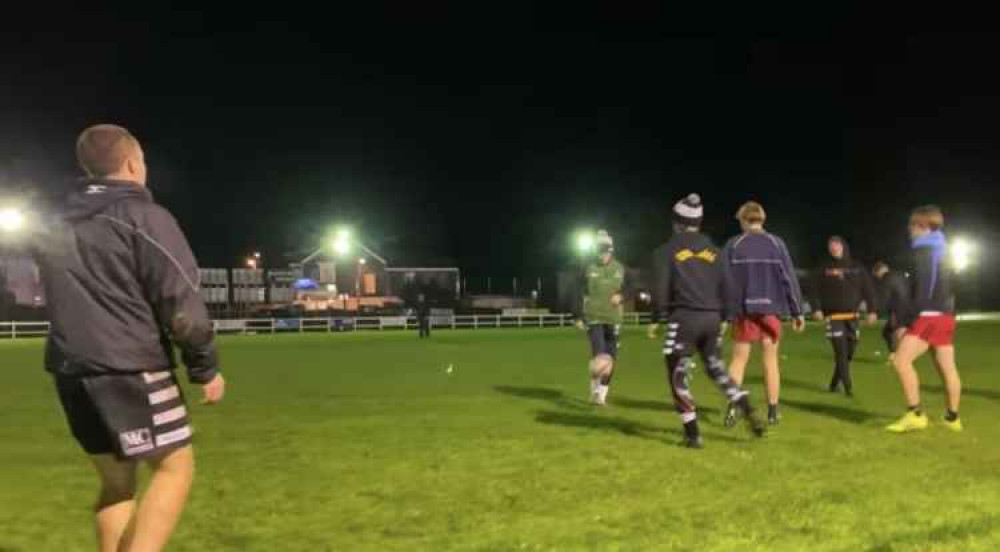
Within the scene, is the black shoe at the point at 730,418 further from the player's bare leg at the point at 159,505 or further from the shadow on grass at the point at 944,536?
the player's bare leg at the point at 159,505

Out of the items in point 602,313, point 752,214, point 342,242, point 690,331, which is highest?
point 342,242

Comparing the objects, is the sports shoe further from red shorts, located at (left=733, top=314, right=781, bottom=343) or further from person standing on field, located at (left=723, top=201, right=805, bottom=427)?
red shorts, located at (left=733, top=314, right=781, bottom=343)

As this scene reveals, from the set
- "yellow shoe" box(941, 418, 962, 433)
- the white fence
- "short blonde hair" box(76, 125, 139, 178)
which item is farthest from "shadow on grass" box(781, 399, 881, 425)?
the white fence

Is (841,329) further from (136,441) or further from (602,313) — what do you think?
(136,441)

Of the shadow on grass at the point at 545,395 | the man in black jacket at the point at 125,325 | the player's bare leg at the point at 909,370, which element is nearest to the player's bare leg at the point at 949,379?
the player's bare leg at the point at 909,370

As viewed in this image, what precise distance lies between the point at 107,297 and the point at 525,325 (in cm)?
4764

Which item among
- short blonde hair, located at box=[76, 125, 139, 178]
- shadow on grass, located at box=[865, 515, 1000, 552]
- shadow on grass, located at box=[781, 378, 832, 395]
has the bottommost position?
shadow on grass, located at box=[865, 515, 1000, 552]

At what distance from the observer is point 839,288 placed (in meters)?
13.2

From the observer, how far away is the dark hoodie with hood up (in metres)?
13.1

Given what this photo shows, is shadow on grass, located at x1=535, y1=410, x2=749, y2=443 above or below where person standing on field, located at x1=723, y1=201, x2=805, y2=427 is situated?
below

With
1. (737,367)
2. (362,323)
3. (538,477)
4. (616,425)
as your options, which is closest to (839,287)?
(737,367)

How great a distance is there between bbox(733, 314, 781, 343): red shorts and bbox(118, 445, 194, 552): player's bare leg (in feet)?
22.8

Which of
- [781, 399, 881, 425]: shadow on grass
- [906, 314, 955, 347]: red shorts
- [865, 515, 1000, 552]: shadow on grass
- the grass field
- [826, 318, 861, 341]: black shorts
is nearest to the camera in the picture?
[865, 515, 1000, 552]: shadow on grass

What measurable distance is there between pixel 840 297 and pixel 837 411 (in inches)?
103
